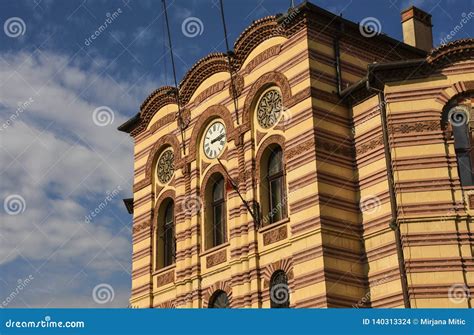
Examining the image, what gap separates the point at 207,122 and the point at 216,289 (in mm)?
6174

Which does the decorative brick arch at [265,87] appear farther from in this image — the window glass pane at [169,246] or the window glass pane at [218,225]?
the window glass pane at [169,246]

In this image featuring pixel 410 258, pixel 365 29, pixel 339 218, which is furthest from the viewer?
pixel 365 29

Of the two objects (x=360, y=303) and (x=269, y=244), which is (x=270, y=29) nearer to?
(x=269, y=244)

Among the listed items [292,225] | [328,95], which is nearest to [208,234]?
[292,225]

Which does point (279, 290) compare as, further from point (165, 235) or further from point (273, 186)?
point (165, 235)

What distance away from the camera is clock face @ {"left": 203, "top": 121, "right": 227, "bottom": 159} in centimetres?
2609

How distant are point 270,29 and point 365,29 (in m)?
3.09

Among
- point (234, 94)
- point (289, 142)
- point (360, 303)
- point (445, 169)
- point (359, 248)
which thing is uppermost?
point (234, 94)

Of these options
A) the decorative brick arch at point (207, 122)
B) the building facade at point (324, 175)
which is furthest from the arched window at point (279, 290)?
the decorative brick arch at point (207, 122)

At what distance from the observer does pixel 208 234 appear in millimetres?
25641

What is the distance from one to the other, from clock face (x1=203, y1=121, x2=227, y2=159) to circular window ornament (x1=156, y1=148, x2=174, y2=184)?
2.35 m

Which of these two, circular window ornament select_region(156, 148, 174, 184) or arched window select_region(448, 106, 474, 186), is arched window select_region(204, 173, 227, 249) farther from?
arched window select_region(448, 106, 474, 186)

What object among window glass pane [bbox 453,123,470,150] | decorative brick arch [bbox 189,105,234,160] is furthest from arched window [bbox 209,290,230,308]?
window glass pane [bbox 453,123,470,150]

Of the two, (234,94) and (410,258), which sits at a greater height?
(234,94)
